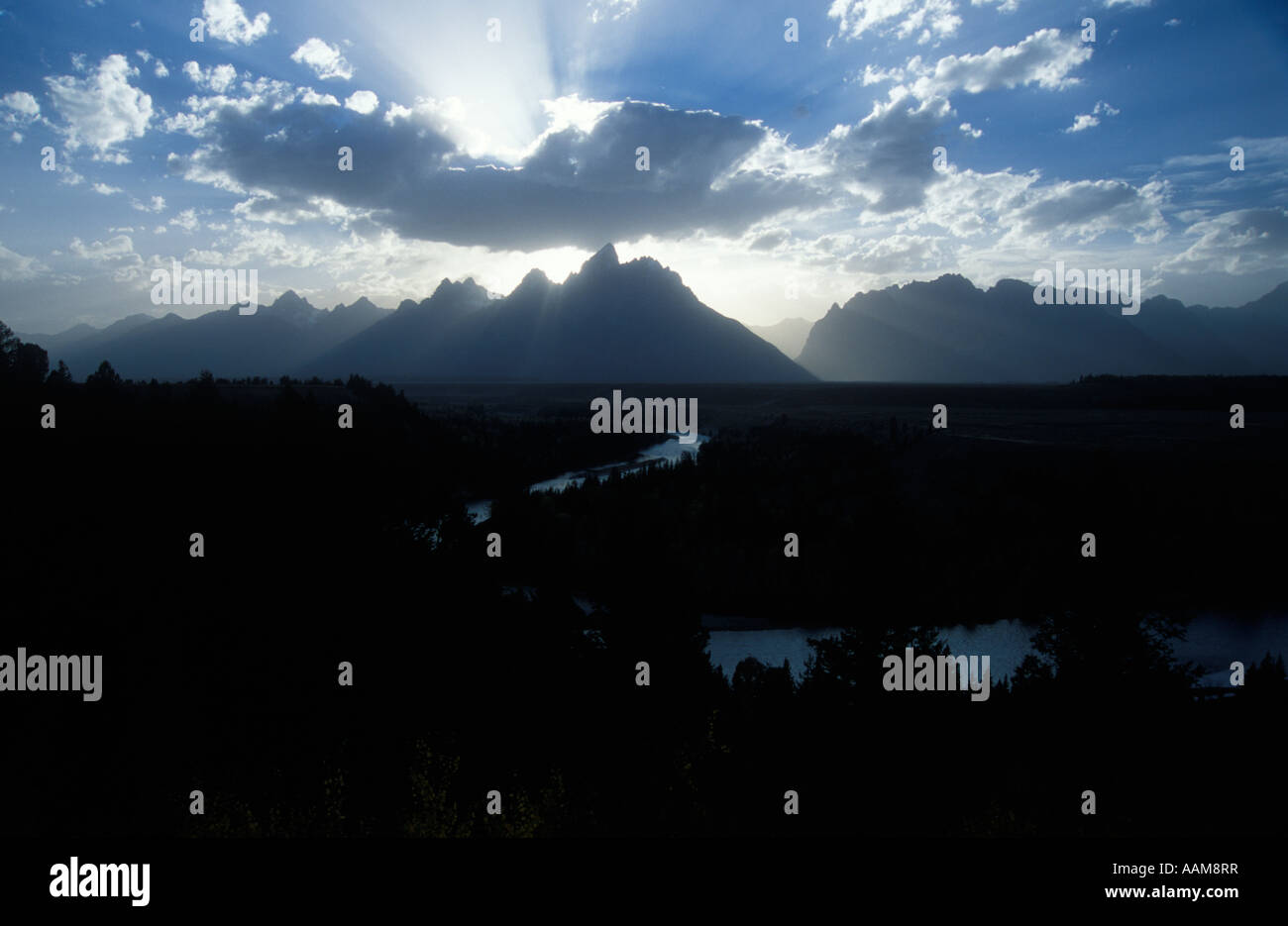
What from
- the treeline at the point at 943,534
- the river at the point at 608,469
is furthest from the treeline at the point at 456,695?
the river at the point at 608,469

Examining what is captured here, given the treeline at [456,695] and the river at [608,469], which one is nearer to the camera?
the treeline at [456,695]

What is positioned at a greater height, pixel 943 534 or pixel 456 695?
pixel 943 534

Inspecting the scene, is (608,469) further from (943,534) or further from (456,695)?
(456,695)

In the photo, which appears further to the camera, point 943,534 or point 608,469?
point 608,469

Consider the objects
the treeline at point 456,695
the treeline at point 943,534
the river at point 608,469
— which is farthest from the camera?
the river at point 608,469

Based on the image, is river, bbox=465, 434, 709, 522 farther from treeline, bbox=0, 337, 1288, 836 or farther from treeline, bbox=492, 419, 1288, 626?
treeline, bbox=0, 337, 1288, 836

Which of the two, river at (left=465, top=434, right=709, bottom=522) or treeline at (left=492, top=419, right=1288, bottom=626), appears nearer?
treeline at (left=492, top=419, right=1288, bottom=626)

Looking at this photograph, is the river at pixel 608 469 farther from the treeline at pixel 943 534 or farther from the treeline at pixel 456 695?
the treeline at pixel 456 695

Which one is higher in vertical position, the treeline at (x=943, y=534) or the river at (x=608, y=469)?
the river at (x=608, y=469)

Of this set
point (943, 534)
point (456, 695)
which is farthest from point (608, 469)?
point (456, 695)

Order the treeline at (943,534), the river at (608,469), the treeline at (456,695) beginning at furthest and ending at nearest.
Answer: the river at (608,469) → the treeline at (943,534) → the treeline at (456,695)

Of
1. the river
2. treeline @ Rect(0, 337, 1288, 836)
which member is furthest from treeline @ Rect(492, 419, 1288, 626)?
the river
